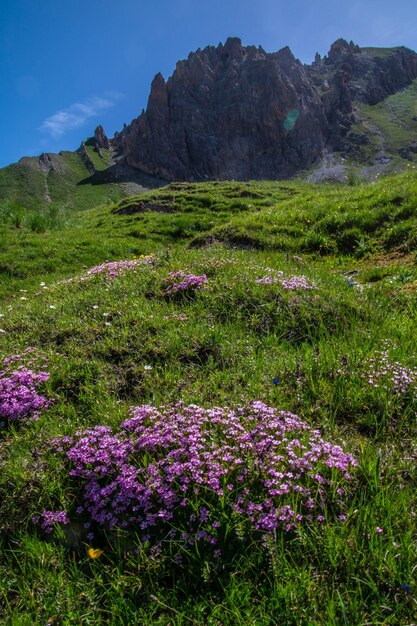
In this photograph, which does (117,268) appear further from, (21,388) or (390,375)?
(390,375)

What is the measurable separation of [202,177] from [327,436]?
203 meters

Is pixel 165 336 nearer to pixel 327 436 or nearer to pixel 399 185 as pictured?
pixel 327 436

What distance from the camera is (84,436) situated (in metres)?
3.92

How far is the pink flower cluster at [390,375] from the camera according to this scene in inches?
162

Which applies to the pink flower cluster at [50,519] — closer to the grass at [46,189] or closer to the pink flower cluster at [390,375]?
the pink flower cluster at [390,375]

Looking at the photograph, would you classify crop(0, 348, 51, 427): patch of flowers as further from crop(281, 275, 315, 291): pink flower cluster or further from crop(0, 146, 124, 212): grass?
crop(0, 146, 124, 212): grass

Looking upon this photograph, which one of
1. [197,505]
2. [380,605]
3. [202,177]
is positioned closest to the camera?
[380,605]

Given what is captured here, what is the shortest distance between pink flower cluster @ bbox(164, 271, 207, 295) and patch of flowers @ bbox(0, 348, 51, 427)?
2.82 metres

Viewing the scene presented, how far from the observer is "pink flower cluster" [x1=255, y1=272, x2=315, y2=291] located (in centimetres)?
670

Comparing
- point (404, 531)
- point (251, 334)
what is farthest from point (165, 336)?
point (404, 531)

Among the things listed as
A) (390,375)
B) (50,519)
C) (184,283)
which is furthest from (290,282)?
(50,519)

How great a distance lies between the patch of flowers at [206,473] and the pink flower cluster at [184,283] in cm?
360

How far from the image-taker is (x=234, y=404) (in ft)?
13.2

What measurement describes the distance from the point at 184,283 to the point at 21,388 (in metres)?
3.52
